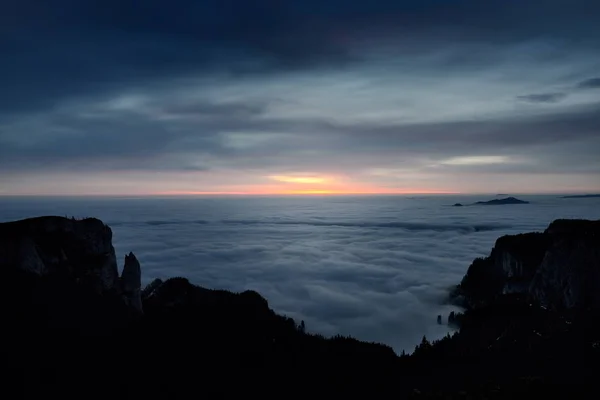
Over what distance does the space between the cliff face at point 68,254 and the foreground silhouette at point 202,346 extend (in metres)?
0.16

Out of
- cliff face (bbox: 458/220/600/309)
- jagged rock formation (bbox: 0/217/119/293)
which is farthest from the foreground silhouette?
cliff face (bbox: 458/220/600/309)

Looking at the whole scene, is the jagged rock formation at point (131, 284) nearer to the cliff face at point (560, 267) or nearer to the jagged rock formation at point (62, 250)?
the jagged rock formation at point (62, 250)

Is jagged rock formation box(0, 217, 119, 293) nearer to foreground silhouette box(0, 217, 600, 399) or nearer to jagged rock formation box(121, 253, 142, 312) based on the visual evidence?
foreground silhouette box(0, 217, 600, 399)

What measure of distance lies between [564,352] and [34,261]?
6826 cm

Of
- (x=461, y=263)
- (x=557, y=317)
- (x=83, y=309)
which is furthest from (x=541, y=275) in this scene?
(x=461, y=263)

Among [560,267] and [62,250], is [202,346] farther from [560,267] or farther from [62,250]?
[560,267]

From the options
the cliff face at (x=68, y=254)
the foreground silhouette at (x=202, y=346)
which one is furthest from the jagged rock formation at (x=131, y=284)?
the foreground silhouette at (x=202, y=346)

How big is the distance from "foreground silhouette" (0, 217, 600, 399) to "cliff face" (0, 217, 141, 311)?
0.16m

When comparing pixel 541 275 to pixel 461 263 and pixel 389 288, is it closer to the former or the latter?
pixel 389 288

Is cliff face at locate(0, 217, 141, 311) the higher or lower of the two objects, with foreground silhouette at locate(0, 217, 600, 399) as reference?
higher

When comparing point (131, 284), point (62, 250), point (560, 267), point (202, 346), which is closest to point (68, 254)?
point (62, 250)

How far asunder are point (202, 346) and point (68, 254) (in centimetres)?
2394

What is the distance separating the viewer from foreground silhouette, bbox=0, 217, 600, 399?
4475 cm

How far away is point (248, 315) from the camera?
82750mm
